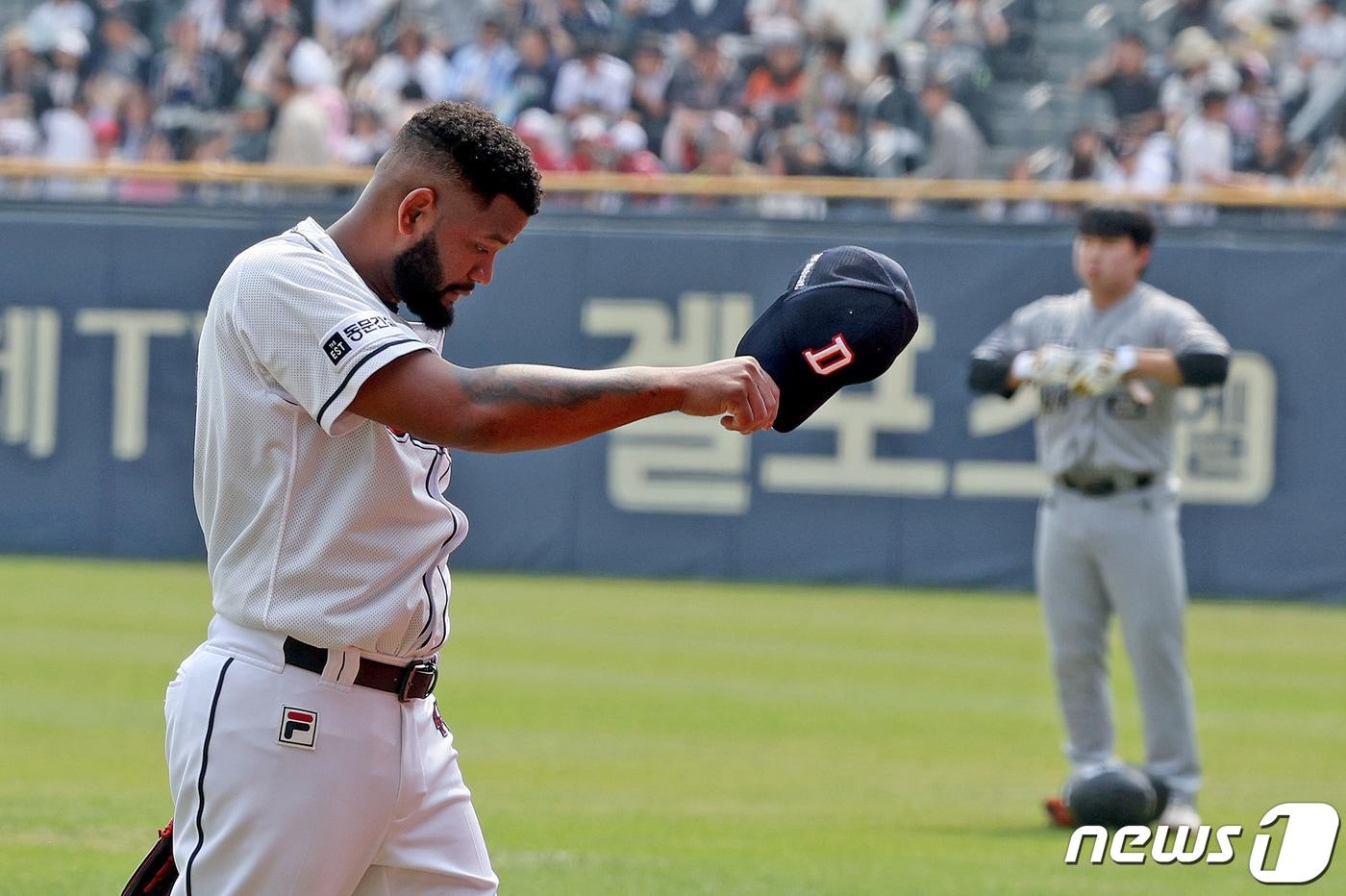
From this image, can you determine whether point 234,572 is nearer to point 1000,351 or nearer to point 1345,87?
point 1000,351

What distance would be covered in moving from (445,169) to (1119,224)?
547cm

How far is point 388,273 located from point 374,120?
1651 cm

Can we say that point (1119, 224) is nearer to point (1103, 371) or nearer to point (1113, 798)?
point (1103, 371)

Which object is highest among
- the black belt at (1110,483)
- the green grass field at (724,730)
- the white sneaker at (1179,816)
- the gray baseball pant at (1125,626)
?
the black belt at (1110,483)

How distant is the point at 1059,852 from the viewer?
7926mm

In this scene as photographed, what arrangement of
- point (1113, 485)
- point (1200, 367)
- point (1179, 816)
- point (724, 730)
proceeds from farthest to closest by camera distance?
1. point (724, 730)
2. point (1113, 485)
3. point (1200, 367)
4. point (1179, 816)

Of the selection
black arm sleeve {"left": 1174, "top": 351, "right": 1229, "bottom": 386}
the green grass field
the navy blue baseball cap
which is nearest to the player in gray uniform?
black arm sleeve {"left": 1174, "top": 351, "right": 1229, "bottom": 386}

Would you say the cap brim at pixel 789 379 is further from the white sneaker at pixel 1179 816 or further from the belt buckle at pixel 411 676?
the white sneaker at pixel 1179 816

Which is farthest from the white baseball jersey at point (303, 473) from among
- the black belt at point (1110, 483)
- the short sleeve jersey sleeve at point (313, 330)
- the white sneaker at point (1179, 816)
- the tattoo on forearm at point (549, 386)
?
the black belt at point (1110, 483)

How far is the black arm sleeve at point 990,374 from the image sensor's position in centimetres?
888

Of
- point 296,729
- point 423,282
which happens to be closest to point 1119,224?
point 423,282

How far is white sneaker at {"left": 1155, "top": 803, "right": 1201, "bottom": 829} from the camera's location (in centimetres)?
837

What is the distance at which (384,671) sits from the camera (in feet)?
13.1

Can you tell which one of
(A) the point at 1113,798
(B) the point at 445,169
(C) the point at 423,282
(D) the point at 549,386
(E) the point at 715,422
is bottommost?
(E) the point at 715,422
